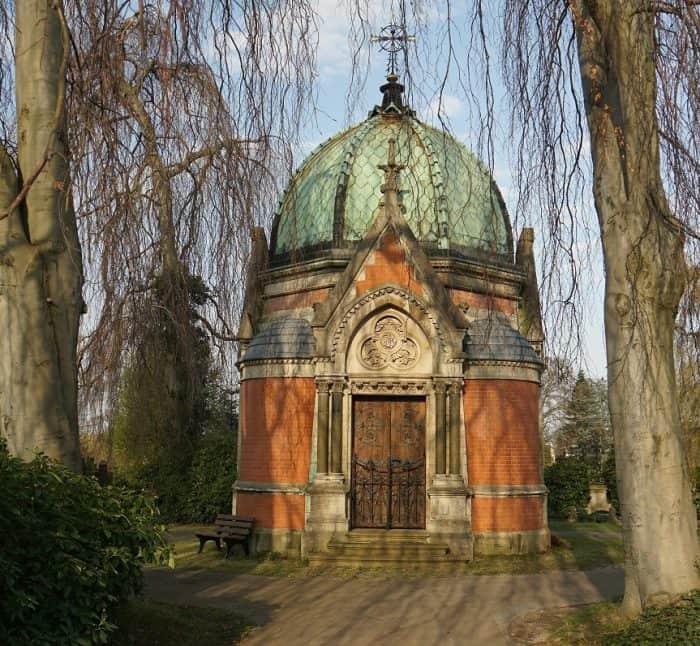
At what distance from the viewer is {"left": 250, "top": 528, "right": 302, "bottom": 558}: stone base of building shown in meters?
17.3

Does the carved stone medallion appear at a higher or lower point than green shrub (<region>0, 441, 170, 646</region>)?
higher

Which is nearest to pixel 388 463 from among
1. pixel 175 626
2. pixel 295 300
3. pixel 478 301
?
pixel 478 301

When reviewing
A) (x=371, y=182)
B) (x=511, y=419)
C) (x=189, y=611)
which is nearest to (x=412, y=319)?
(x=511, y=419)

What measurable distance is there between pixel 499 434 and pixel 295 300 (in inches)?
225

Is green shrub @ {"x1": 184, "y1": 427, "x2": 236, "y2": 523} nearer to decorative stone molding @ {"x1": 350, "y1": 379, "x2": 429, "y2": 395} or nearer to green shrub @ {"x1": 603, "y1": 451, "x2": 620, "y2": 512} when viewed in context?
decorative stone molding @ {"x1": 350, "y1": 379, "x2": 429, "y2": 395}

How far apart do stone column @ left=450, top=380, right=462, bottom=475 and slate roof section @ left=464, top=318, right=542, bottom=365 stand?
81 centimetres

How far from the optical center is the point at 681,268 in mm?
8211

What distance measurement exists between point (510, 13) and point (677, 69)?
4.98 feet

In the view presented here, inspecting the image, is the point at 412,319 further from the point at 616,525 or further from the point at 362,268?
the point at 616,525

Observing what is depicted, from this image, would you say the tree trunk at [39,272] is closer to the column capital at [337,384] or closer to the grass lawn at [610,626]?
the grass lawn at [610,626]

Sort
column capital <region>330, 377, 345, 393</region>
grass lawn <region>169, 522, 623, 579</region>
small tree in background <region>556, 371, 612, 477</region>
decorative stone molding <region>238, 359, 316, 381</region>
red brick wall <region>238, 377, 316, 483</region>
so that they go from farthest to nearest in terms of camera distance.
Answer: small tree in background <region>556, 371, 612, 477</region>
decorative stone molding <region>238, 359, 316, 381</region>
red brick wall <region>238, 377, 316, 483</region>
column capital <region>330, 377, 345, 393</region>
grass lawn <region>169, 522, 623, 579</region>

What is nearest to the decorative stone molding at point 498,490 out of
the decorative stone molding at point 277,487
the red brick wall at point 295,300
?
the decorative stone molding at point 277,487

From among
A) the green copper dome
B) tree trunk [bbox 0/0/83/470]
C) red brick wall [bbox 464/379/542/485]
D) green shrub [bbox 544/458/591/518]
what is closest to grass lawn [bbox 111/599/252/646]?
tree trunk [bbox 0/0/83/470]

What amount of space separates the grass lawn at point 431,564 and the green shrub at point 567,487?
8577 mm
